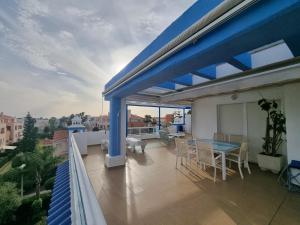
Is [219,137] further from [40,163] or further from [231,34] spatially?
[40,163]

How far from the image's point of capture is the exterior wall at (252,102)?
3518 mm

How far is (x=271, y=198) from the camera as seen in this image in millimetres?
2848

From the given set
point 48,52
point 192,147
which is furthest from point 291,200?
point 48,52

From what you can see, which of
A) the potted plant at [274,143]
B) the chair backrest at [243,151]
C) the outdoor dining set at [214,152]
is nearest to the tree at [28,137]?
the outdoor dining set at [214,152]

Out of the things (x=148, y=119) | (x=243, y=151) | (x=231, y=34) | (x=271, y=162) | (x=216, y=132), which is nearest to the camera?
(x=231, y=34)

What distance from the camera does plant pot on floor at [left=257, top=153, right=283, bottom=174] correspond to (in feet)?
13.0

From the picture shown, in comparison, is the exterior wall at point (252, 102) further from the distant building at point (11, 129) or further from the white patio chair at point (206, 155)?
the distant building at point (11, 129)

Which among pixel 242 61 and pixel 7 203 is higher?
pixel 242 61

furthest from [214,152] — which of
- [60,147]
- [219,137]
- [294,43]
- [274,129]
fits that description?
[60,147]

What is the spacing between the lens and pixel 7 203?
7836 millimetres

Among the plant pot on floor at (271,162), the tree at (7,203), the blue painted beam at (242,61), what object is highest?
the blue painted beam at (242,61)

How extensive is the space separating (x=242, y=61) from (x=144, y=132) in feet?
27.6

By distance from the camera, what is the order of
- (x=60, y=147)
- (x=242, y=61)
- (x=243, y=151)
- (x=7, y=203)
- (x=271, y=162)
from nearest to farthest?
(x=242, y=61)
(x=243, y=151)
(x=271, y=162)
(x=7, y=203)
(x=60, y=147)

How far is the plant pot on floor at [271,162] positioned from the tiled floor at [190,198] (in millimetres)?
202
